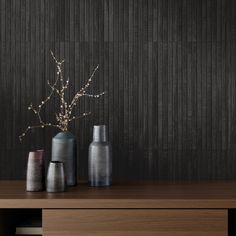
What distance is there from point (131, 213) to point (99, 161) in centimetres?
40

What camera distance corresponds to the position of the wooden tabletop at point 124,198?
2.15m

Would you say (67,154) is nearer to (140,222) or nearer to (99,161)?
(99,161)

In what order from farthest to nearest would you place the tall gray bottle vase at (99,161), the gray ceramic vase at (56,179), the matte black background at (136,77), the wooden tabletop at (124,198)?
the matte black background at (136,77)
the tall gray bottle vase at (99,161)
the gray ceramic vase at (56,179)
the wooden tabletop at (124,198)

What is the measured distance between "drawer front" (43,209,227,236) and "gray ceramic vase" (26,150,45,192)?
22 centimetres

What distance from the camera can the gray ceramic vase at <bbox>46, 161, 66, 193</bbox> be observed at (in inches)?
91.7

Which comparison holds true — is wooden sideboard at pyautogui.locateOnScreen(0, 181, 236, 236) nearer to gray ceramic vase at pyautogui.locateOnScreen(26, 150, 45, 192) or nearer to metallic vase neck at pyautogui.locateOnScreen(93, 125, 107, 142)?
gray ceramic vase at pyautogui.locateOnScreen(26, 150, 45, 192)

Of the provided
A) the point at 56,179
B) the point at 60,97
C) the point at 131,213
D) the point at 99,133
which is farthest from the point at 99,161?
the point at 60,97

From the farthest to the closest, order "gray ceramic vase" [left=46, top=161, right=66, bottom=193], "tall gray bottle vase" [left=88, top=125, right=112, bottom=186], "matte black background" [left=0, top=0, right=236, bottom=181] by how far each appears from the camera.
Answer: "matte black background" [left=0, top=0, right=236, bottom=181] < "tall gray bottle vase" [left=88, top=125, right=112, bottom=186] < "gray ceramic vase" [left=46, top=161, right=66, bottom=193]

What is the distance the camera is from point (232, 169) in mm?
2762

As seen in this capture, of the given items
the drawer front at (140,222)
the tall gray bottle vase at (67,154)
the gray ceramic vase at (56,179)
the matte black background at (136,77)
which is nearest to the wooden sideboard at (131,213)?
the drawer front at (140,222)

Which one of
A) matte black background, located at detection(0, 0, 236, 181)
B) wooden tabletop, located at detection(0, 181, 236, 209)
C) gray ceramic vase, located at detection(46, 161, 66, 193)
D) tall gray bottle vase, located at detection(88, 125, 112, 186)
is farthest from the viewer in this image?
matte black background, located at detection(0, 0, 236, 181)

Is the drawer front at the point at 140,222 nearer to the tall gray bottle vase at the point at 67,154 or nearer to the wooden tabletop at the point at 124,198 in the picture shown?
the wooden tabletop at the point at 124,198

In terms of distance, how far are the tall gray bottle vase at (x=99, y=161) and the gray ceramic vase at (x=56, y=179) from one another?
0.20 meters

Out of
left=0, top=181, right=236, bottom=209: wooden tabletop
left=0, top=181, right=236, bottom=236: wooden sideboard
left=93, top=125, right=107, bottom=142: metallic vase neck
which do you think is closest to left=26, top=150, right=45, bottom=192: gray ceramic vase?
left=0, top=181, right=236, bottom=209: wooden tabletop
